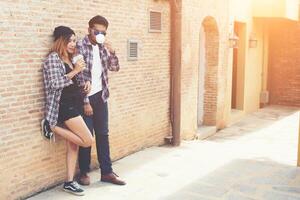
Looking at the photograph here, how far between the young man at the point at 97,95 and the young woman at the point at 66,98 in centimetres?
21

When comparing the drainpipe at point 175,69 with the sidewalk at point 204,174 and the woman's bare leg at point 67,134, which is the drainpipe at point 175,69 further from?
the woman's bare leg at point 67,134

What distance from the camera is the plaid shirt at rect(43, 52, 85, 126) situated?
5531mm

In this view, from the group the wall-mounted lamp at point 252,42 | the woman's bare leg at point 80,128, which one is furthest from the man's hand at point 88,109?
the wall-mounted lamp at point 252,42

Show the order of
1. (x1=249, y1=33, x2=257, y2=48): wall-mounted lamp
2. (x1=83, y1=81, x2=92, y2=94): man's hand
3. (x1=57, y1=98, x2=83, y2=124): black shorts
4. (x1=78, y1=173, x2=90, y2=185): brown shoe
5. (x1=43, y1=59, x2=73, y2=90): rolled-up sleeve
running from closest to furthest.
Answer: (x1=43, y1=59, x2=73, y2=90): rolled-up sleeve, (x1=57, y1=98, x2=83, y2=124): black shorts, (x1=83, y1=81, x2=92, y2=94): man's hand, (x1=78, y1=173, x2=90, y2=185): brown shoe, (x1=249, y1=33, x2=257, y2=48): wall-mounted lamp

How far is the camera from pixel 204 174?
23.2 feet

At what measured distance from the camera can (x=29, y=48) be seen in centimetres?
555

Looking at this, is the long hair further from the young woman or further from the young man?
the young man

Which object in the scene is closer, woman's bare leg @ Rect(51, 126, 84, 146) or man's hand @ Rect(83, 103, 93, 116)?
woman's bare leg @ Rect(51, 126, 84, 146)

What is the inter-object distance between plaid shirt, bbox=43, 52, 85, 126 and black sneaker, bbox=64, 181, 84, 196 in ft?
2.70

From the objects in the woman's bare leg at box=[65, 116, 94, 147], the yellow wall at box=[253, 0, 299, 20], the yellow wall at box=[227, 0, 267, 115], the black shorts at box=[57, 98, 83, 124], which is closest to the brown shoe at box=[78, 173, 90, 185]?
the woman's bare leg at box=[65, 116, 94, 147]

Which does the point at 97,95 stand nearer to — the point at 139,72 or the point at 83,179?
the point at 83,179

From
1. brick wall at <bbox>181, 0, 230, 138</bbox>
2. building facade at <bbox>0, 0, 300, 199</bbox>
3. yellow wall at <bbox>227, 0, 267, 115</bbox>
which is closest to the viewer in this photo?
building facade at <bbox>0, 0, 300, 199</bbox>

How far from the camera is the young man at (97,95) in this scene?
6070 millimetres

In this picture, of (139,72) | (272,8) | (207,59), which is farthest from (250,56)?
(139,72)
